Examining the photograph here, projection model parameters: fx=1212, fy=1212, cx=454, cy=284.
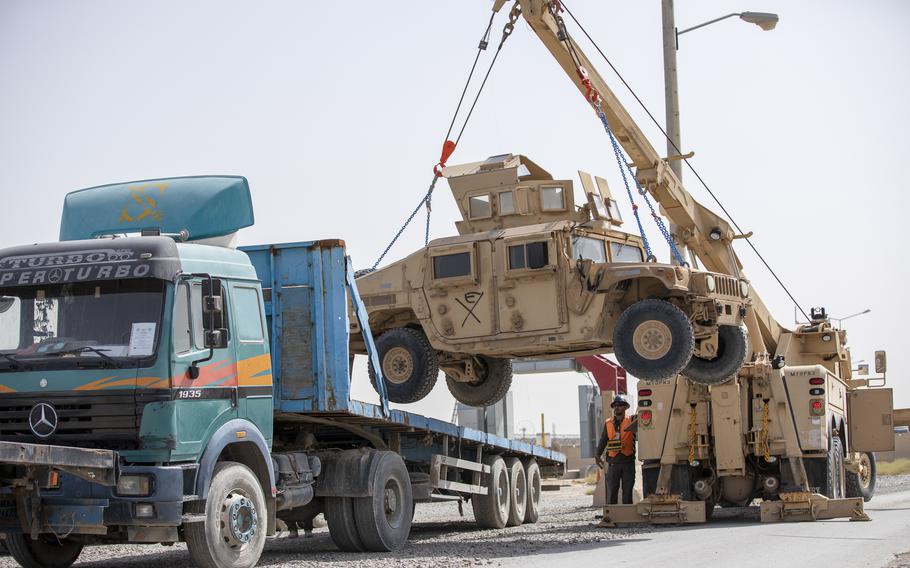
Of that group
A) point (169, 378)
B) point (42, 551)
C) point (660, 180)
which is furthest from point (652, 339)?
point (42, 551)

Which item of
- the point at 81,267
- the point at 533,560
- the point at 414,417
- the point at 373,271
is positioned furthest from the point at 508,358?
the point at 81,267

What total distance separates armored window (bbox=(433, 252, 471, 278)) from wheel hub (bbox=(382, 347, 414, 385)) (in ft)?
3.51

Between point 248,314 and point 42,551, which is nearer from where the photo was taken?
point 248,314

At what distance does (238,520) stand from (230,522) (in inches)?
5.2

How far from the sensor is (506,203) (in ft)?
49.0

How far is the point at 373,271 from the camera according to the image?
15.2m

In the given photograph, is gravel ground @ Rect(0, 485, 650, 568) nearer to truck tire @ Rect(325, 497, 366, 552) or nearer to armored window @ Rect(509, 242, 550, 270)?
truck tire @ Rect(325, 497, 366, 552)

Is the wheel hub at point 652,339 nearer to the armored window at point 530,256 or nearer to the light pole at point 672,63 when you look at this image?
the armored window at point 530,256

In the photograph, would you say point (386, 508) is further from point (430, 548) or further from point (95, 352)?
point (95, 352)

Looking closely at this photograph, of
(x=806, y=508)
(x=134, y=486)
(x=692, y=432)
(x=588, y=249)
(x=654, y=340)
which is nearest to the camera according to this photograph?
(x=134, y=486)

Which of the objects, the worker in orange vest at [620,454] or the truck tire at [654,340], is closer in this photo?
the truck tire at [654,340]

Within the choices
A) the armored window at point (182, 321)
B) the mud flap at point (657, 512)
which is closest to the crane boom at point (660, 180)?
the mud flap at point (657, 512)

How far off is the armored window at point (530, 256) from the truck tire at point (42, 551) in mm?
5707

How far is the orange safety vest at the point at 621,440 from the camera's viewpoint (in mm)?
15758
